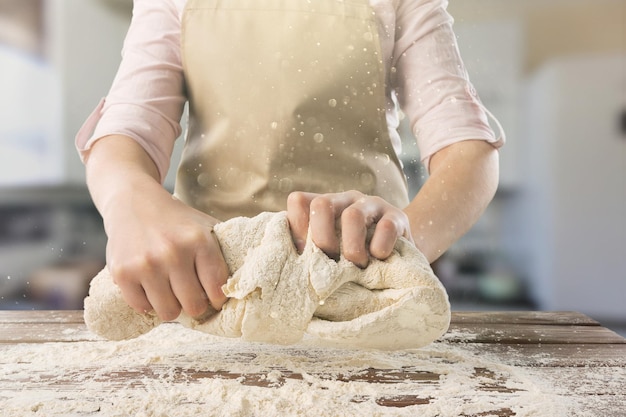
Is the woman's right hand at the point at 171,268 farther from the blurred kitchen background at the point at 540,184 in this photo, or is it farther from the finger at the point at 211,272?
the blurred kitchen background at the point at 540,184

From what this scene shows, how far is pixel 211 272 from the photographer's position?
1.36 feet

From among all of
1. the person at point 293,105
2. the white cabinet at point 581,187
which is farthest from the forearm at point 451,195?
the white cabinet at point 581,187

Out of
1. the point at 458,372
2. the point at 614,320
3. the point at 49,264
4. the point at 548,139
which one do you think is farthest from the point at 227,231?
the point at 614,320

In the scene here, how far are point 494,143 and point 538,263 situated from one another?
1377 millimetres

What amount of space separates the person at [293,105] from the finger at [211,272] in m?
0.22

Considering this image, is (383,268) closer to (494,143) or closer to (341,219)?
(341,219)

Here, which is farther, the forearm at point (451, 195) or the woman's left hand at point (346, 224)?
the forearm at point (451, 195)

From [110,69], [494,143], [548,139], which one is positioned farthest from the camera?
[548,139]

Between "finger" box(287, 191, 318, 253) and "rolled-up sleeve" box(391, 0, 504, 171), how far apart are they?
28 cm

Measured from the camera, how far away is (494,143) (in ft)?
2.12

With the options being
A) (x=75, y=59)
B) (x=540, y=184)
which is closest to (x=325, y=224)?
(x=75, y=59)

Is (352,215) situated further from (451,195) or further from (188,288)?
(451,195)

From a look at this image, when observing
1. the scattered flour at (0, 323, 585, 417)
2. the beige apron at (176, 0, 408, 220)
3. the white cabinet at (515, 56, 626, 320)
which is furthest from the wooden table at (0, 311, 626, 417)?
the white cabinet at (515, 56, 626, 320)

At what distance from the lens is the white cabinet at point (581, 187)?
1.84 m
